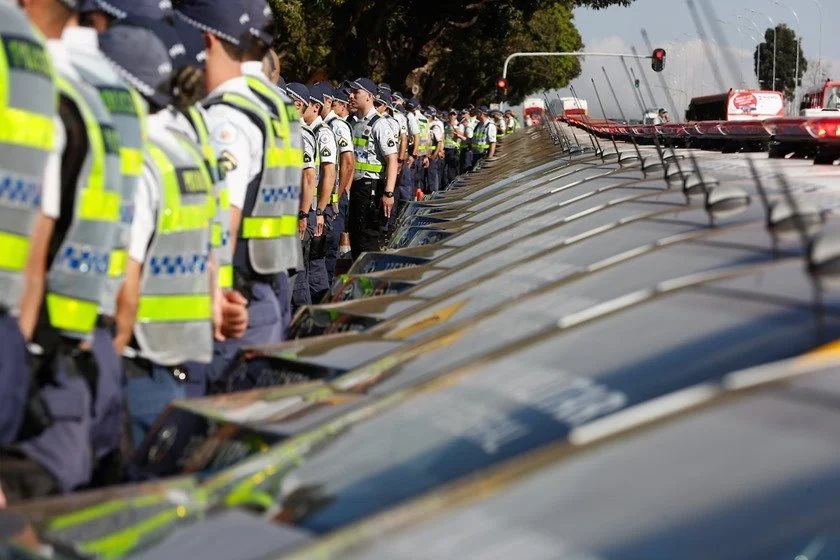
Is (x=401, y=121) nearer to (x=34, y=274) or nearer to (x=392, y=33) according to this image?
(x=34, y=274)

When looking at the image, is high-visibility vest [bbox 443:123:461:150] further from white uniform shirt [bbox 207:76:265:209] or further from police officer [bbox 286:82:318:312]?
white uniform shirt [bbox 207:76:265:209]

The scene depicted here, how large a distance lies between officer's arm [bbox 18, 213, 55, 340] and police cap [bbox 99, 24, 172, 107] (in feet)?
3.84

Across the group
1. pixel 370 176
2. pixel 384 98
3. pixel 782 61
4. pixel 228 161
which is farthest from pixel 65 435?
pixel 782 61

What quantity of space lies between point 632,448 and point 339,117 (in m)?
13.5

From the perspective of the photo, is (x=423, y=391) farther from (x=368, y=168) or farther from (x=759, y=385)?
(x=368, y=168)

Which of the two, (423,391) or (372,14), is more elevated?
(372,14)

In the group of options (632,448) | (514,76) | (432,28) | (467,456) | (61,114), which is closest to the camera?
(632,448)

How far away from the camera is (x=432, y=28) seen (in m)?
41.5

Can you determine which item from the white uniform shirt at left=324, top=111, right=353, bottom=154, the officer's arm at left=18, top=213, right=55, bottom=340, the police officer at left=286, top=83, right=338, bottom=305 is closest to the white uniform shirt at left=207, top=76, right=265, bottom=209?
the officer's arm at left=18, top=213, right=55, bottom=340

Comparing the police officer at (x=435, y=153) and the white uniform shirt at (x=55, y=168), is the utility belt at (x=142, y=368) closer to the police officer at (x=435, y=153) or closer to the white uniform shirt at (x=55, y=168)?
the white uniform shirt at (x=55, y=168)

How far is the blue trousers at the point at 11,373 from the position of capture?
3499mm

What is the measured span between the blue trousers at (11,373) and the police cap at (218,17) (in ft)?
9.55

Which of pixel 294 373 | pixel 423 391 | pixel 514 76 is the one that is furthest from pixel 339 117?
pixel 514 76

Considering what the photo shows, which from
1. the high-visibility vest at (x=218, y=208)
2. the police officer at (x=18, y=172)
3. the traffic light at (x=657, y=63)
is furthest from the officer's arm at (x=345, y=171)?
the police officer at (x=18, y=172)
